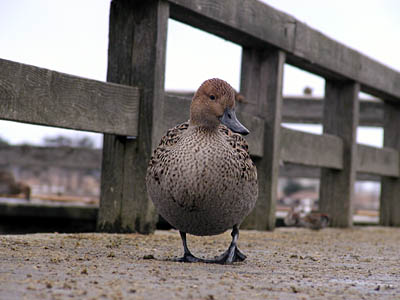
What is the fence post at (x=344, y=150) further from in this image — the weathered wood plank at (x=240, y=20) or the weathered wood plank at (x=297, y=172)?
the weathered wood plank at (x=297, y=172)

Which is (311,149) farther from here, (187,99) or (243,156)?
(243,156)

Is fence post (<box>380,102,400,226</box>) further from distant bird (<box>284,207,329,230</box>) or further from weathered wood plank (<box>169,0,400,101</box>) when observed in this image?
distant bird (<box>284,207,329,230</box>)

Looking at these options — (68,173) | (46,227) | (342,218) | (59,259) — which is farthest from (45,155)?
(68,173)

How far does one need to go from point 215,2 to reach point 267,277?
3.75 metres

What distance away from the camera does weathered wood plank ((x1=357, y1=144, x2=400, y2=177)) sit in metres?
10.2

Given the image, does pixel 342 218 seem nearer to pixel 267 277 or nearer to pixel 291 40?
pixel 291 40

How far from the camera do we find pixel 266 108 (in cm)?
789

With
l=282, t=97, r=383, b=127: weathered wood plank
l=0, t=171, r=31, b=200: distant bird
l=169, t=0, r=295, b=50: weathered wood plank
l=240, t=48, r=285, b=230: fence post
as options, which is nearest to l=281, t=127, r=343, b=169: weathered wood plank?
l=240, t=48, r=285, b=230: fence post

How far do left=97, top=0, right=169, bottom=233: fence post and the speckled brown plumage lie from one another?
5.73 ft

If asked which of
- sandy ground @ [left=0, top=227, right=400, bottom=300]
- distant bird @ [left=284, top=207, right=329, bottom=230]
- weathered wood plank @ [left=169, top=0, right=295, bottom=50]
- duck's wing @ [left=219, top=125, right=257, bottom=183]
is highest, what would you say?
weathered wood plank @ [left=169, top=0, right=295, bottom=50]

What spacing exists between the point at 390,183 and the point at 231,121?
8.22 meters

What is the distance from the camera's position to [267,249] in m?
5.55

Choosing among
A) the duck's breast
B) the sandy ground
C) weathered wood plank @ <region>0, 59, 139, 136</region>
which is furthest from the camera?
weathered wood plank @ <region>0, 59, 139, 136</region>

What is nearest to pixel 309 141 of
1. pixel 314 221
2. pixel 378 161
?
pixel 314 221
